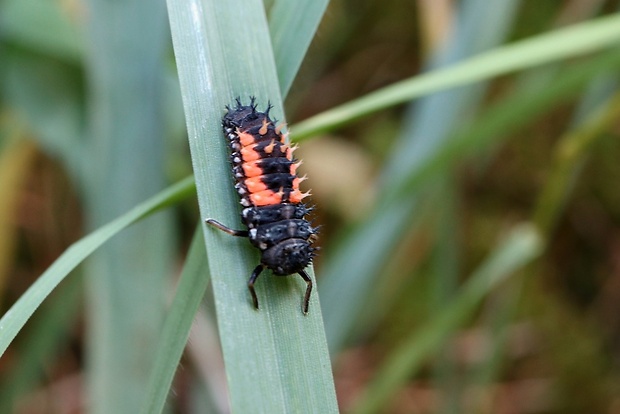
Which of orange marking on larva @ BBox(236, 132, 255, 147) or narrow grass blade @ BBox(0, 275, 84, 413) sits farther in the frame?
narrow grass blade @ BBox(0, 275, 84, 413)

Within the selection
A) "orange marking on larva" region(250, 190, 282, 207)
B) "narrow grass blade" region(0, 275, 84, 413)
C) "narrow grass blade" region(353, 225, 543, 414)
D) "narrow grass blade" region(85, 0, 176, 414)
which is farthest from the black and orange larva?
"narrow grass blade" region(0, 275, 84, 413)

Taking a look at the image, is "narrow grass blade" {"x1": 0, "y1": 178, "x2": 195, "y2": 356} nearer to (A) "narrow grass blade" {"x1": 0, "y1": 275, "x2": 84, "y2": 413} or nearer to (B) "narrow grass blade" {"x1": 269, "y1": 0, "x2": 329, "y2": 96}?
(B) "narrow grass blade" {"x1": 269, "y1": 0, "x2": 329, "y2": 96}

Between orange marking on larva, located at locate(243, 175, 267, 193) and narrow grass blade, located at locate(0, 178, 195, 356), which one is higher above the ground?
orange marking on larva, located at locate(243, 175, 267, 193)

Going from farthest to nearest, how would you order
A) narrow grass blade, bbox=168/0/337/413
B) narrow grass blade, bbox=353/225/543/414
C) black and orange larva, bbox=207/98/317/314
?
narrow grass blade, bbox=353/225/543/414 < black and orange larva, bbox=207/98/317/314 < narrow grass blade, bbox=168/0/337/413

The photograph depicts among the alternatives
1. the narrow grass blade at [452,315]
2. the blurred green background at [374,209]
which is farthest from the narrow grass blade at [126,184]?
the narrow grass blade at [452,315]

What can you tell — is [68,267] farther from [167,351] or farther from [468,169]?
[468,169]

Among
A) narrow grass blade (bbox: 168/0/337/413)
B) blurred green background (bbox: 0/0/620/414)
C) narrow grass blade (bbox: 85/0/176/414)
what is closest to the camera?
narrow grass blade (bbox: 168/0/337/413)

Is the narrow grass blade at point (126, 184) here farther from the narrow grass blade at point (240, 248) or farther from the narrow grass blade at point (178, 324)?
the narrow grass blade at point (178, 324)

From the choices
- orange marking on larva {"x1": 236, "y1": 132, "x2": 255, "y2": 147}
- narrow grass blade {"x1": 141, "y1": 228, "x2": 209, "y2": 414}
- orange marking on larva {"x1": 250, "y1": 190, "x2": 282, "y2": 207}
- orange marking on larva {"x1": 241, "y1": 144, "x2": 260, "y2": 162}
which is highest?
orange marking on larva {"x1": 236, "y1": 132, "x2": 255, "y2": 147}
